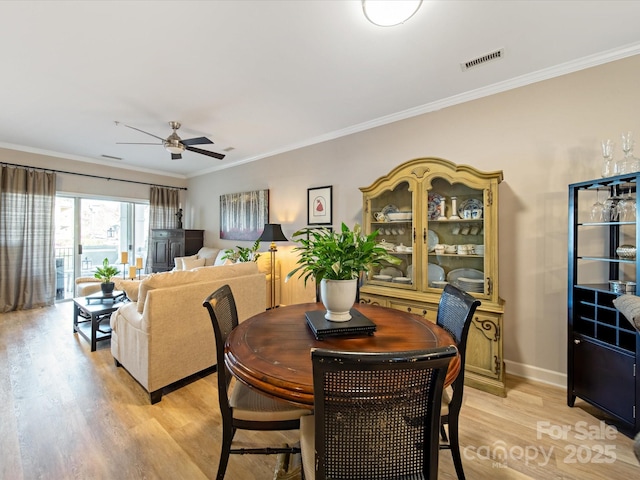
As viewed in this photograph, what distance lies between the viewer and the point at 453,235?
2.62m

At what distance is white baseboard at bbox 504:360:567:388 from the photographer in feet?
7.55

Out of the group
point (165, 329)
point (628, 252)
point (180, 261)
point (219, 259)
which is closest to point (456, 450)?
point (628, 252)

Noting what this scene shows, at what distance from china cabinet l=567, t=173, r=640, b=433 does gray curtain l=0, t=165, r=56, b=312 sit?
697 centimetres

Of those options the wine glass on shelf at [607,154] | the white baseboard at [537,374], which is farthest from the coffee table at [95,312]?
the wine glass on shelf at [607,154]

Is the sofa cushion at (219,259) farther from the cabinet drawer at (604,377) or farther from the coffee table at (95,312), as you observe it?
the cabinet drawer at (604,377)

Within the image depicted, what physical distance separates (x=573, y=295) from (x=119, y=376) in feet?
12.4

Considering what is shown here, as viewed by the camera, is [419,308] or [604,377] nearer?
[604,377]

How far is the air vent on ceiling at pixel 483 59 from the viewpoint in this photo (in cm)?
212

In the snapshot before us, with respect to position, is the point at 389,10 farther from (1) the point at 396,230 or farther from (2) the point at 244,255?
(2) the point at 244,255

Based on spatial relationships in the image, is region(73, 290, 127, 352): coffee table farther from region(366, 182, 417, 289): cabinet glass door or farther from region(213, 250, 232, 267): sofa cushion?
region(366, 182, 417, 289): cabinet glass door

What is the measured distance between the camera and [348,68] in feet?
7.59

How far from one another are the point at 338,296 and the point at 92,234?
608 cm

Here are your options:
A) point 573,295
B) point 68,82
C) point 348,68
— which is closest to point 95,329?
point 68,82

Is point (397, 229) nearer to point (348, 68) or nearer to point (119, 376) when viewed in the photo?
point (348, 68)
